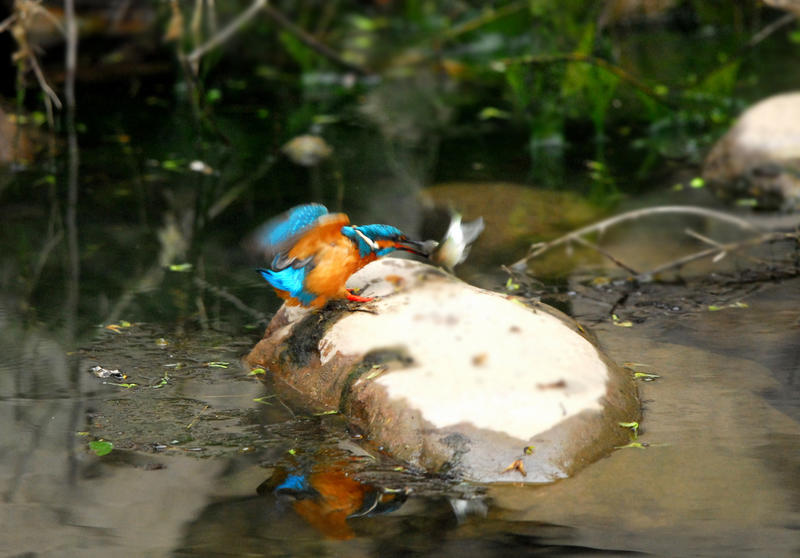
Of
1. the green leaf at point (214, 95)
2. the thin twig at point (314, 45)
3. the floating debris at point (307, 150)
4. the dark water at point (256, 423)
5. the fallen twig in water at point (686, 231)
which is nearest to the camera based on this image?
the dark water at point (256, 423)

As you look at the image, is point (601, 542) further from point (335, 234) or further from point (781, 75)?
point (781, 75)

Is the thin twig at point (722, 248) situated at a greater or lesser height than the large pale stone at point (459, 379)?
greater

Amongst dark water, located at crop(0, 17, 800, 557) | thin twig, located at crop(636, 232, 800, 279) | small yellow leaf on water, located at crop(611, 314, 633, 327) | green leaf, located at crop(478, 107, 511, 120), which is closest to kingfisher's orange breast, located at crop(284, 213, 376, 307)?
dark water, located at crop(0, 17, 800, 557)

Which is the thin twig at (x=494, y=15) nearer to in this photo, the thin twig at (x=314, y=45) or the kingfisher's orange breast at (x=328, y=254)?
the thin twig at (x=314, y=45)

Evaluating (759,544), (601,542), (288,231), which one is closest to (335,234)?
(288,231)

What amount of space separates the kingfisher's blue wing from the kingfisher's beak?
1.02 ft

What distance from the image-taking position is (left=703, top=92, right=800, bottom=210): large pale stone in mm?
6594

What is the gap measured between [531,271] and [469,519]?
248 centimetres

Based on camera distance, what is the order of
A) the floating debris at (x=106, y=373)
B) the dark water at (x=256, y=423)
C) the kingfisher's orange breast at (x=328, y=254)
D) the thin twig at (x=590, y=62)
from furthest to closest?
the thin twig at (x=590, y=62) → the floating debris at (x=106, y=373) → the kingfisher's orange breast at (x=328, y=254) → the dark water at (x=256, y=423)

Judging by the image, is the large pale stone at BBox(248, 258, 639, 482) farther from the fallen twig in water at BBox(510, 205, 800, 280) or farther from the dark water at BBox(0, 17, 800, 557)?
the fallen twig in water at BBox(510, 205, 800, 280)

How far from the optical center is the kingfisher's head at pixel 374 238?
393 centimetres

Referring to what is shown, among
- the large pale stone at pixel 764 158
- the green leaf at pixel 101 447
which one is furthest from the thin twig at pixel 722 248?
the green leaf at pixel 101 447

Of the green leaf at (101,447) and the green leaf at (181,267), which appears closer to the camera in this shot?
the green leaf at (101,447)

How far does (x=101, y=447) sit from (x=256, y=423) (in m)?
0.55
